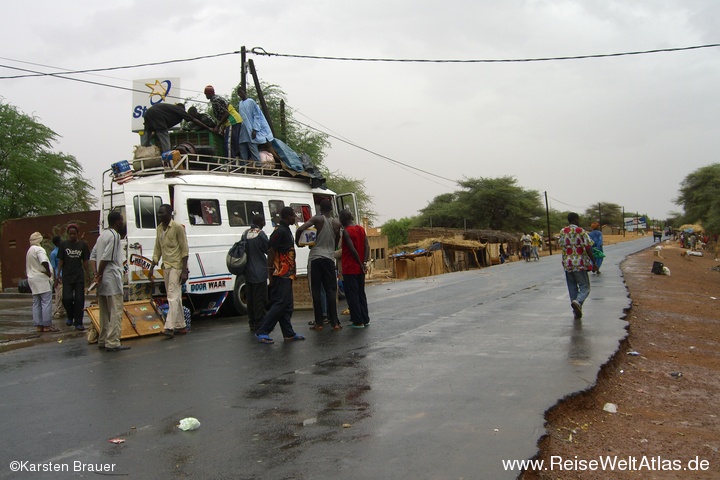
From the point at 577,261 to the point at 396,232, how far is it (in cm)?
4886

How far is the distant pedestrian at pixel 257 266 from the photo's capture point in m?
8.95

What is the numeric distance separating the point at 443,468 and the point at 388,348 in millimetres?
4042

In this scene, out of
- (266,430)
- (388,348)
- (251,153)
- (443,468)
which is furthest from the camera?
(251,153)

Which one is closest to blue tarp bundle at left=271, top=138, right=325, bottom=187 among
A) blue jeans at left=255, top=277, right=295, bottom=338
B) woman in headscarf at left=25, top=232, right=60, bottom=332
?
woman in headscarf at left=25, top=232, right=60, bottom=332

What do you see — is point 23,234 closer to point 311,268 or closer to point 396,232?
point 311,268

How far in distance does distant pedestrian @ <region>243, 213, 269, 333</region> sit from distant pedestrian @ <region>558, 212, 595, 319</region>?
472cm

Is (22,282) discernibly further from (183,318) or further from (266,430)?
(266,430)

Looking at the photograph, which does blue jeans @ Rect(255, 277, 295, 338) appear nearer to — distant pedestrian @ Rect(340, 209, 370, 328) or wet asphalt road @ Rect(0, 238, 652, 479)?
wet asphalt road @ Rect(0, 238, 652, 479)

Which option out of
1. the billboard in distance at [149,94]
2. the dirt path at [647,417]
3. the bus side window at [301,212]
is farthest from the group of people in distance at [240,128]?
the billboard in distance at [149,94]

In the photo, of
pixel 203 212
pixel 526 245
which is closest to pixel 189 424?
pixel 203 212

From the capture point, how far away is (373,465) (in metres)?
3.86

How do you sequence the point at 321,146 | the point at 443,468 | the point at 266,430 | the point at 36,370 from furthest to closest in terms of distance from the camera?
1. the point at 321,146
2. the point at 36,370
3. the point at 266,430
4. the point at 443,468

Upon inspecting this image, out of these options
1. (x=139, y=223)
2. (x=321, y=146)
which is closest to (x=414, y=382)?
(x=139, y=223)

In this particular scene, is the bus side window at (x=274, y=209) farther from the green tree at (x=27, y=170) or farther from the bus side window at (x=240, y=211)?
the green tree at (x=27, y=170)
